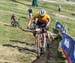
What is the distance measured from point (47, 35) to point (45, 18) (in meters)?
0.81

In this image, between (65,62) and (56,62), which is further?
(65,62)

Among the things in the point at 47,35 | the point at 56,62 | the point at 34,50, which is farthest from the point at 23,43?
the point at 56,62

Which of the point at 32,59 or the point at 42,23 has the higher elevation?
the point at 42,23

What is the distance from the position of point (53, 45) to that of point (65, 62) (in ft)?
3.80

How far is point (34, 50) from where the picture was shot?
56.1 feet

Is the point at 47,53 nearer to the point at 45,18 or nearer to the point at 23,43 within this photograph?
the point at 45,18

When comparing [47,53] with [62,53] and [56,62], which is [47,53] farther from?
[62,53]

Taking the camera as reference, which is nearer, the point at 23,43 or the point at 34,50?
the point at 34,50

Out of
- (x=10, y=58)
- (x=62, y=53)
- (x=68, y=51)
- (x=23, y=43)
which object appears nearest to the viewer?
(x=68, y=51)

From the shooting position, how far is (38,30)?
1523 centimetres

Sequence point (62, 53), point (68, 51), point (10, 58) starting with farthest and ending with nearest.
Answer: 1. point (62, 53)
2. point (10, 58)
3. point (68, 51)

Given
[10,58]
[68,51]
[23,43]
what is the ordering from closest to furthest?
1. [68,51]
2. [10,58]
3. [23,43]

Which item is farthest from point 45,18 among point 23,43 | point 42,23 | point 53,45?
point 23,43

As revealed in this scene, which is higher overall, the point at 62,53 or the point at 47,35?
the point at 47,35
